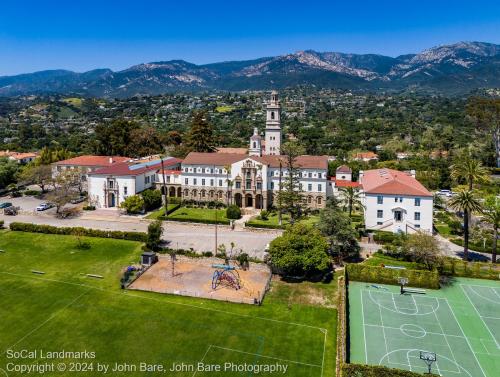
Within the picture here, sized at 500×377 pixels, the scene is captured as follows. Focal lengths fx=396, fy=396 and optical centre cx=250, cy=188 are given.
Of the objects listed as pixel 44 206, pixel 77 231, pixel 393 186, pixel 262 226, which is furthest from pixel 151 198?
pixel 393 186

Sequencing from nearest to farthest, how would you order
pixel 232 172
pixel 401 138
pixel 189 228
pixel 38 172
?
pixel 189 228 < pixel 232 172 < pixel 38 172 < pixel 401 138

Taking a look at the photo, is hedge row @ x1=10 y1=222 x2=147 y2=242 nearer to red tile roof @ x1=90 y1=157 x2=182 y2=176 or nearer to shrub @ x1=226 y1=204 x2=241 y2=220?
shrub @ x1=226 y1=204 x2=241 y2=220

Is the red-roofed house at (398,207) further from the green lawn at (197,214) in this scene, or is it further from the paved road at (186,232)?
the green lawn at (197,214)

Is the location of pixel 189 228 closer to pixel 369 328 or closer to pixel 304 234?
pixel 304 234

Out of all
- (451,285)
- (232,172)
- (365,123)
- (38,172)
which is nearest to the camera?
(451,285)

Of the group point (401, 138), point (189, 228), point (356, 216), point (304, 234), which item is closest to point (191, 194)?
point (189, 228)

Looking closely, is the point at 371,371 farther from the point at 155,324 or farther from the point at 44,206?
the point at 44,206

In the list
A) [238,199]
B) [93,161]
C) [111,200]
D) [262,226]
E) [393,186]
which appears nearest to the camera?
[393,186]
